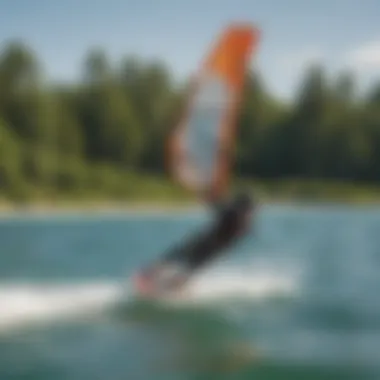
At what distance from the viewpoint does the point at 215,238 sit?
3.00 metres

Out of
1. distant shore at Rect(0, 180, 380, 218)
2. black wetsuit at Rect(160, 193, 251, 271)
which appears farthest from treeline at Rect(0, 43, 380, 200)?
black wetsuit at Rect(160, 193, 251, 271)

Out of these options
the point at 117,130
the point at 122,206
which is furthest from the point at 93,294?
the point at 117,130

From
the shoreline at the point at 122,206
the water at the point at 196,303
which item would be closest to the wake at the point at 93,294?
the water at the point at 196,303

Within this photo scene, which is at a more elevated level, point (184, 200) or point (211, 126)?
point (211, 126)

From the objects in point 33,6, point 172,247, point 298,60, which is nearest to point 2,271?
point 172,247

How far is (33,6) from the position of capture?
3.02 m

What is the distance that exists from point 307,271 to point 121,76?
0.63m

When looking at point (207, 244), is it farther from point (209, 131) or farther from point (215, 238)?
point (209, 131)

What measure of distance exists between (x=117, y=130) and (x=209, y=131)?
8.6 inches

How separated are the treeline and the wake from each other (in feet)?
0.73

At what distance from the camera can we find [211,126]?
3029 mm

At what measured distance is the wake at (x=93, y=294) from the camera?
301 cm

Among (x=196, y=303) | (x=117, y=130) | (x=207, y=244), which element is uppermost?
(x=117, y=130)

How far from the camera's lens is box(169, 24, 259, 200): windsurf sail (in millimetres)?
2998
